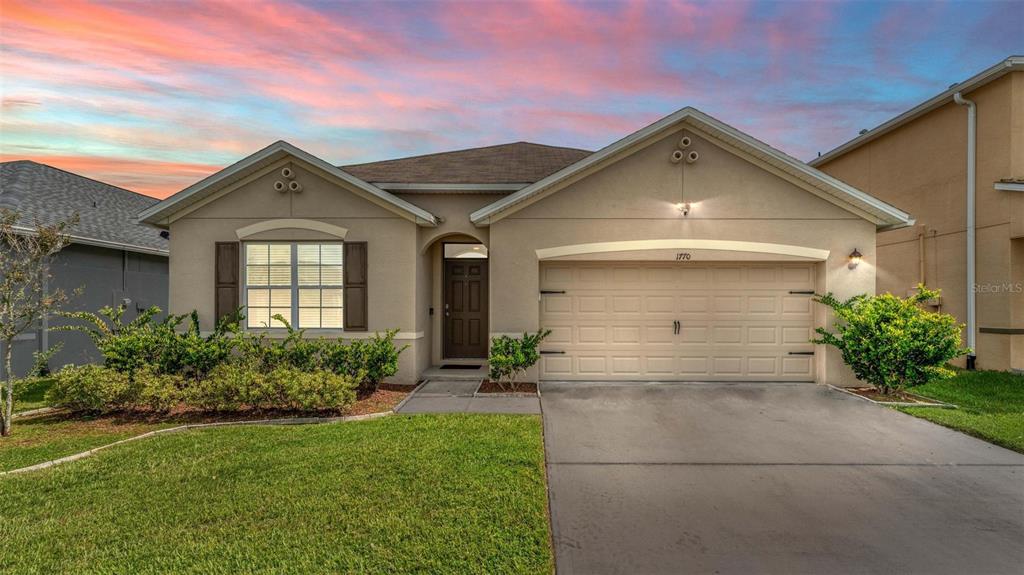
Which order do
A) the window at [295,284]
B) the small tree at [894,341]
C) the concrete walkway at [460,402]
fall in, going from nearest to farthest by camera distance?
the concrete walkway at [460,402], the small tree at [894,341], the window at [295,284]

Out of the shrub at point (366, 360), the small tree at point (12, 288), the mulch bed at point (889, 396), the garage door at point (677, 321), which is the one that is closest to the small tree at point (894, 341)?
the mulch bed at point (889, 396)

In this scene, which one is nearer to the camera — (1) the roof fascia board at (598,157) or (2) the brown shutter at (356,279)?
(1) the roof fascia board at (598,157)

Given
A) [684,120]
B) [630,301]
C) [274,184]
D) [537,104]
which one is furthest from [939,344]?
[274,184]

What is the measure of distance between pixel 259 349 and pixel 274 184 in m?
3.38

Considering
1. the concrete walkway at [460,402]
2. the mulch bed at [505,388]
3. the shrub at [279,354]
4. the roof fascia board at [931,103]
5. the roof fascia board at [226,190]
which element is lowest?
Result: the concrete walkway at [460,402]

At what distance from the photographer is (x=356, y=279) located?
28.4ft

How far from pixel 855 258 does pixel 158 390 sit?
12.2 meters

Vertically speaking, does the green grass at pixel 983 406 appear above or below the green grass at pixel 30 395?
above

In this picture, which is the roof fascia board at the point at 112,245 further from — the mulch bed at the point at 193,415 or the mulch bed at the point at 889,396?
the mulch bed at the point at 889,396

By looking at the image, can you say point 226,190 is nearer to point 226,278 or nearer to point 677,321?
point 226,278

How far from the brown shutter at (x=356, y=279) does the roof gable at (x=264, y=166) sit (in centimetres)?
101

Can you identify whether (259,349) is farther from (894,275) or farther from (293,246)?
(894,275)

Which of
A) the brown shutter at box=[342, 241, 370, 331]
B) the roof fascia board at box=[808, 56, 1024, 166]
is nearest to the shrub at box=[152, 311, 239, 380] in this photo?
the brown shutter at box=[342, 241, 370, 331]

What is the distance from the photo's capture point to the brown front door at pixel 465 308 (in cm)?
1073
